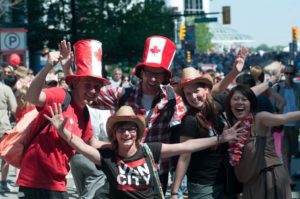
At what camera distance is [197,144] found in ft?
19.2

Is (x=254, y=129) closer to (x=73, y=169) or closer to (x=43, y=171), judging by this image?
(x=43, y=171)

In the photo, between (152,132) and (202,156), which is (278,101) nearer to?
(152,132)

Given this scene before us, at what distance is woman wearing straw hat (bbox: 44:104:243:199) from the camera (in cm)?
565

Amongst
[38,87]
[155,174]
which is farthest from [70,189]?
[38,87]

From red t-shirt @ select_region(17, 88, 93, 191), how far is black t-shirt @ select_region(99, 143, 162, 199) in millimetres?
293

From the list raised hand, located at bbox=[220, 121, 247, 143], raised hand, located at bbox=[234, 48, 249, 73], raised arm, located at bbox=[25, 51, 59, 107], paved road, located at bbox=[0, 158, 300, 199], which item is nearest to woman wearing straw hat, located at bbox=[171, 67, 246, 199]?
raised hand, located at bbox=[220, 121, 247, 143]

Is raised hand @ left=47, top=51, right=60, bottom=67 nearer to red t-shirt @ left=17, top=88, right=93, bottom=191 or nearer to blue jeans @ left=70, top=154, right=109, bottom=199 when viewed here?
red t-shirt @ left=17, top=88, right=93, bottom=191

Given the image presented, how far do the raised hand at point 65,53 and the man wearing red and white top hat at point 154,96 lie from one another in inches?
33.3

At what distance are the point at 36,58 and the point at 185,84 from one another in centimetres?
4136

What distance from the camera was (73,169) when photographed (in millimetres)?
9492

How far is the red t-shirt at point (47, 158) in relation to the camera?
5.63 meters

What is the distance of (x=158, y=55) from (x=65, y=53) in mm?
1058

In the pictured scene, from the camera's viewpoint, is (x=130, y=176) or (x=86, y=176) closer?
(x=130, y=176)

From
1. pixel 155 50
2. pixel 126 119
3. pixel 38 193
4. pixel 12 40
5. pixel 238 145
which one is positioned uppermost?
pixel 155 50
